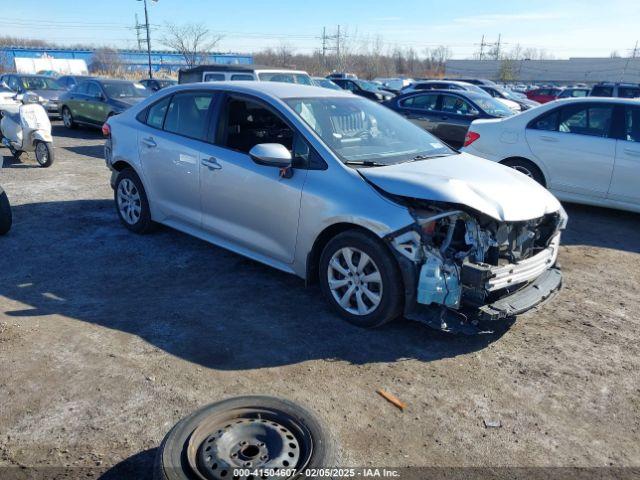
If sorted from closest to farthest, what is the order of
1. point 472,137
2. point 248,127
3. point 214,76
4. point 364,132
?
point 364,132 < point 248,127 < point 472,137 < point 214,76

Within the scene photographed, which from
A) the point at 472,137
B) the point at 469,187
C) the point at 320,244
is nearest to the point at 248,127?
the point at 320,244

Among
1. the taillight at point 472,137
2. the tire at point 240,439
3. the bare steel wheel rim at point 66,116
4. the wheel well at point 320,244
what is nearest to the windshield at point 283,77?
the bare steel wheel rim at point 66,116

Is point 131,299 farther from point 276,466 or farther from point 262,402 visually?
point 276,466

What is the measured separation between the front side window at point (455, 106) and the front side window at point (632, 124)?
5.03 meters

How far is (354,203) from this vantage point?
13.1 ft

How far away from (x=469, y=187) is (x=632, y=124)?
14.9ft

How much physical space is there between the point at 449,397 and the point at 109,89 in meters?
14.1

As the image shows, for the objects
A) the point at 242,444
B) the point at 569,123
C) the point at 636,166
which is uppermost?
the point at 569,123

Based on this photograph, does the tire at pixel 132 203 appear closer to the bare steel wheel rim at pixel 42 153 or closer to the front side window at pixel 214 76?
the bare steel wheel rim at pixel 42 153

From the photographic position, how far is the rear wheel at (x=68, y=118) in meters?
15.6

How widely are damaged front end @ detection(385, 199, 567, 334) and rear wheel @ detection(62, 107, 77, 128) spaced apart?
14502 mm

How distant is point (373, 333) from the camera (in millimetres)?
4074

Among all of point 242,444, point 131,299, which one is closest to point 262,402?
point 242,444

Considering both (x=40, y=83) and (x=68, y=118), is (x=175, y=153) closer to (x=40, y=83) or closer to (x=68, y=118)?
(x=68, y=118)
